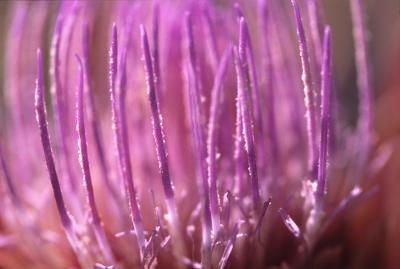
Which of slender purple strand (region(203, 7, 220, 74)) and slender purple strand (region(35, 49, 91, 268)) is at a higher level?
slender purple strand (region(203, 7, 220, 74))

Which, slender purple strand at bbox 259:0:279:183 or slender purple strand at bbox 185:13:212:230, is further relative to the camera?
slender purple strand at bbox 259:0:279:183

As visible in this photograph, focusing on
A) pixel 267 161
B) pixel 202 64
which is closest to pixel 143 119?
pixel 202 64

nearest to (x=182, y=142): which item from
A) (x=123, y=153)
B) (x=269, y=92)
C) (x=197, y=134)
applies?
(x=269, y=92)

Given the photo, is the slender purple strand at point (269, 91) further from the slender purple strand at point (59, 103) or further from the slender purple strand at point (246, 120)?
the slender purple strand at point (59, 103)

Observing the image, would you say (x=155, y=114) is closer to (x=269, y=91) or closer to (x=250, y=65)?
(x=250, y=65)

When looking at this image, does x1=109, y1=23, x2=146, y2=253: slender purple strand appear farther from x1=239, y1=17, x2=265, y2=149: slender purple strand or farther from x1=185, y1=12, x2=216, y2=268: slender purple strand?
x1=239, y1=17, x2=265, y2=149: slender purple strand

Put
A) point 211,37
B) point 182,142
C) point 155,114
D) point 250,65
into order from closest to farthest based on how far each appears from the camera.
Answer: point 155,114 → point 250,65 → point 211,37 → point 182,142

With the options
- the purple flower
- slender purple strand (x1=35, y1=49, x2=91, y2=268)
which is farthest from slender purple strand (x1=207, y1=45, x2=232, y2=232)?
slender purple strand (x1=35, y1=49, x2=91, y2=268)

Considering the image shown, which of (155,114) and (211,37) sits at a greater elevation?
(211,37)
